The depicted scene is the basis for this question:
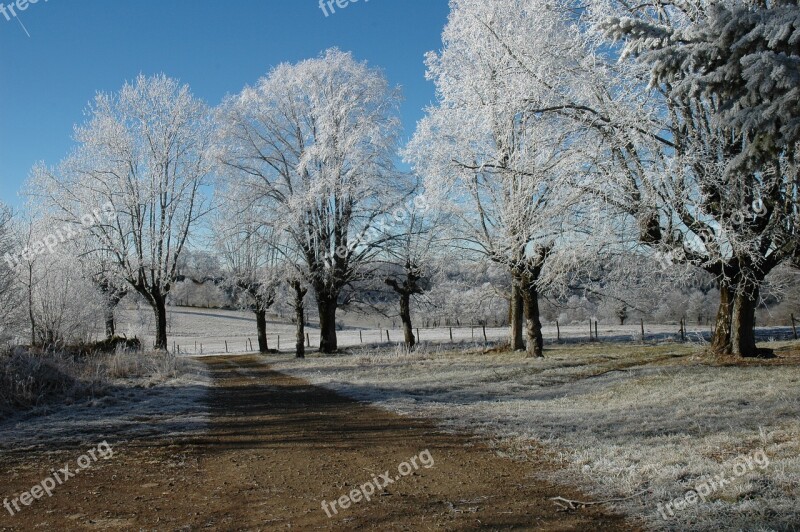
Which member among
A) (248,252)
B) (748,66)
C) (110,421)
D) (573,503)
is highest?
(248,252)

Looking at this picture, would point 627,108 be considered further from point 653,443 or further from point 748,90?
point 653,443

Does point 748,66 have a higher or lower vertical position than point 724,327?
higher

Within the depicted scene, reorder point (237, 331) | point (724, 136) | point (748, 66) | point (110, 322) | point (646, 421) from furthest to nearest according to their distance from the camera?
point (237, 331) < point (110, 322) < point (724, 136) < point (646, 421) < point (748, 66)

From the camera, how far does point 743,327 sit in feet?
42.9

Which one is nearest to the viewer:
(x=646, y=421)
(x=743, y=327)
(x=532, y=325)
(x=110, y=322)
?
(x=646, y=421)

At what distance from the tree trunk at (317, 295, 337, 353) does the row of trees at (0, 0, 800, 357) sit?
0.08m

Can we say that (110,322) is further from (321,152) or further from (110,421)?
(110,421)

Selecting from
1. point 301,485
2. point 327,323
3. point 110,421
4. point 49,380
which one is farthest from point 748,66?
point 327,323

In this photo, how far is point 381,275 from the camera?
2859 cm

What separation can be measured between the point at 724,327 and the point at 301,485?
39.3 feet

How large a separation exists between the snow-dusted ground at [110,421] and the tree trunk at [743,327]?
11501mm

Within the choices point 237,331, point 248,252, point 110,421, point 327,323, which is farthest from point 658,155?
point 237,331

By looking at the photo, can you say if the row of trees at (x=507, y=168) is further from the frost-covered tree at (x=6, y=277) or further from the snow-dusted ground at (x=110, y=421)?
the snow-dusted ground at (x=110, y=421)

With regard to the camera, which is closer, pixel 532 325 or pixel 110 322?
pixel 532 325
